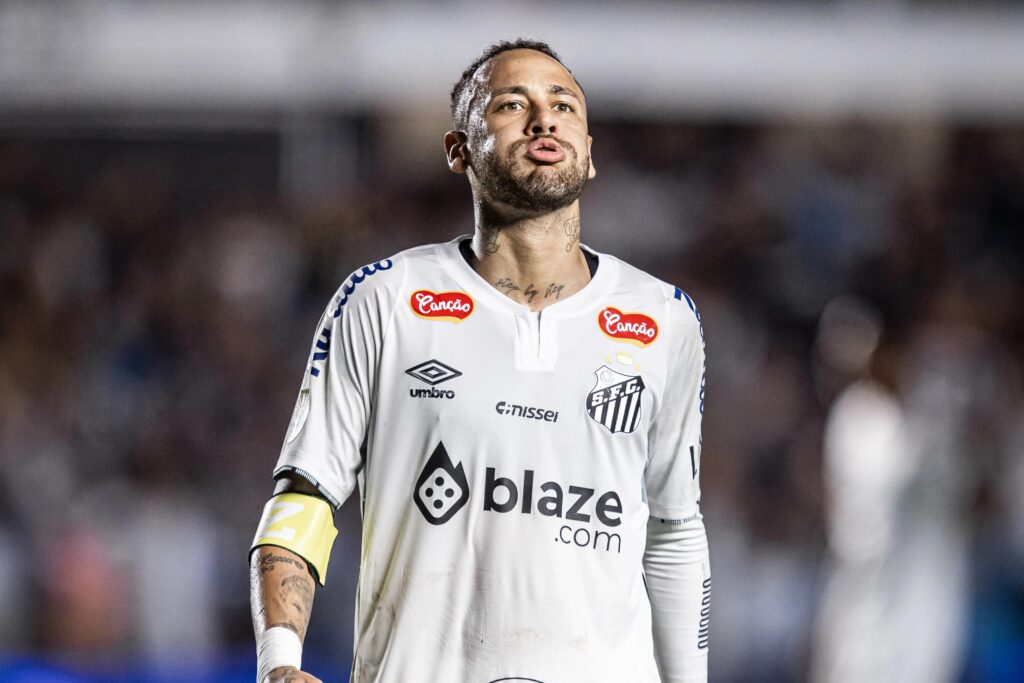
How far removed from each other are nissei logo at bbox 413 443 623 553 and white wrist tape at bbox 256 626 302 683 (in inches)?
13.8

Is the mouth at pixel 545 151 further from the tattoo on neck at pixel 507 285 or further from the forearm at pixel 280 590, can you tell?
the forearm at pixel 280 590

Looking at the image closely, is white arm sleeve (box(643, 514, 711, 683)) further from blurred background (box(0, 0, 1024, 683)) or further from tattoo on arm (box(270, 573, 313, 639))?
blurred background (box(0, 0, 1024, 683))

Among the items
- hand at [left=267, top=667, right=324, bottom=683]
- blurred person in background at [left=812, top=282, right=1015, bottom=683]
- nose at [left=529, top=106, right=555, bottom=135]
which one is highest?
nose at [left=529, top=106, right=555, bottom=135]

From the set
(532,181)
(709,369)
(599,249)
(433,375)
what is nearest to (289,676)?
(433,375)

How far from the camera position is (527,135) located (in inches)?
116

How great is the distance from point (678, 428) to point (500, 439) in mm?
464

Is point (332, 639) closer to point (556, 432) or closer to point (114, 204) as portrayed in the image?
point (114, 204)

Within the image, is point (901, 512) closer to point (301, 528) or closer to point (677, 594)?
point (677, 594)

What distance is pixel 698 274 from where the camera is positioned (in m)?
9.34

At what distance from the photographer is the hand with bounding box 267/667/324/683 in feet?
8.07

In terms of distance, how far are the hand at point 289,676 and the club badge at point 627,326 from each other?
943 mm

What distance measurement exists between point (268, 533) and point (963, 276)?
7.60 metres

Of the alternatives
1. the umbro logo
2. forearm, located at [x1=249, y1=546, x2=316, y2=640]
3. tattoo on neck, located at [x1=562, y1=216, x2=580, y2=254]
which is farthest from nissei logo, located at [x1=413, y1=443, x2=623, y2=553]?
tattoo on neck, located at [x1=562, y1=216, x2=580, y2=254]

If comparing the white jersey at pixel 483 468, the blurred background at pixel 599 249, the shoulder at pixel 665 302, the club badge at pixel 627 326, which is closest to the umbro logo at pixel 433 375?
the white jersey at pixel 483 468
